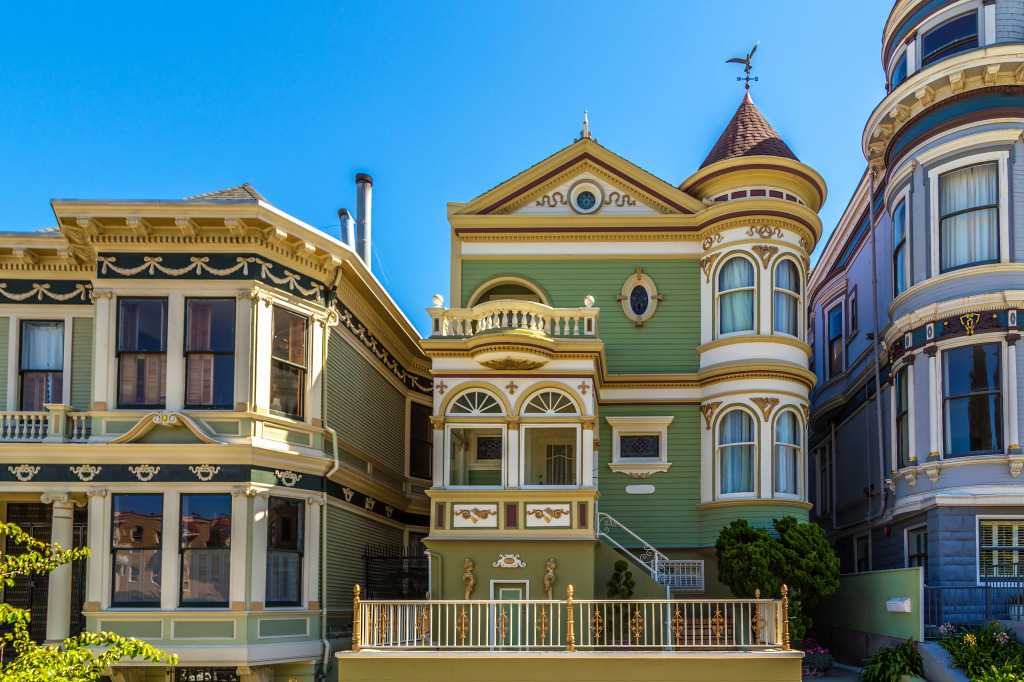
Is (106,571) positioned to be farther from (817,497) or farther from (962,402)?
(817,497)

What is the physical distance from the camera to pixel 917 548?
20125mm

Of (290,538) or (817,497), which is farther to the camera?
(817,497)

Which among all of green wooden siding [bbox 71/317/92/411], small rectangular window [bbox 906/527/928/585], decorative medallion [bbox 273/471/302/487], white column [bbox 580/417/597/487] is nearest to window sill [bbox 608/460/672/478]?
white column [bbox 580/417/597/487]

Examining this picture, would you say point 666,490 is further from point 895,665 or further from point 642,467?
point 895,665

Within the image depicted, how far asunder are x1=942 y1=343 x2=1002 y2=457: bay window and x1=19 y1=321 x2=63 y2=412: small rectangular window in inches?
707

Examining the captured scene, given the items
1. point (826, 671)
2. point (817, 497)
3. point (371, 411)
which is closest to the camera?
point (826, 671)

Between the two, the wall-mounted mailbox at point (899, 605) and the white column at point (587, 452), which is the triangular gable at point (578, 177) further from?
the wall-mounted mailbox at point (899, 605)

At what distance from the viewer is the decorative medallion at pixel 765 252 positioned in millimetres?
22578

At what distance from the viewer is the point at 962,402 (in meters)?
19.3

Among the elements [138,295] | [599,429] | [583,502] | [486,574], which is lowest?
[486,574]

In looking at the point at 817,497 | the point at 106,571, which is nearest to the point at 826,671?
the point at 817,497

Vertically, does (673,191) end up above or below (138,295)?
above

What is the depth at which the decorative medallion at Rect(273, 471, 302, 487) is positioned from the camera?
18252 mm

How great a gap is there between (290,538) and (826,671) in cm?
1117
